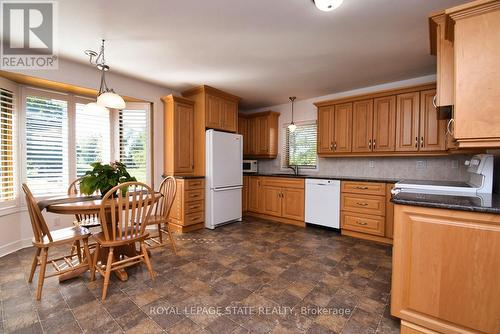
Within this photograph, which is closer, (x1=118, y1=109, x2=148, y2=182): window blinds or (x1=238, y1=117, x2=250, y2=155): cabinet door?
(x1=118, y1=109, x2=148, y2=182): window blinds

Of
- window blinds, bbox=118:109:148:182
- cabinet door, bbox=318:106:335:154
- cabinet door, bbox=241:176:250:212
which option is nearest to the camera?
window blinds, bbox=118:109:148:182

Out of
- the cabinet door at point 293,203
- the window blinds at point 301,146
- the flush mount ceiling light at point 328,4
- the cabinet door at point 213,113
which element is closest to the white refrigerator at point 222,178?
the cabinet door at point 213,113

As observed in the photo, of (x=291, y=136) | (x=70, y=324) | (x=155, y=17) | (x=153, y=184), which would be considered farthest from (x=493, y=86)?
(x=153, y=184)

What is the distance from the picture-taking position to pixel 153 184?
371 centimetres

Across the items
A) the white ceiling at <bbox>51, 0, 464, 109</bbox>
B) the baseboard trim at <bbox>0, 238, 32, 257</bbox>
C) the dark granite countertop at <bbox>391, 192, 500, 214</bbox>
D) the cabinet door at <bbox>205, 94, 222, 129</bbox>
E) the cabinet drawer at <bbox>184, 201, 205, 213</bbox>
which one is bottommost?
the baseboard trim at <bbox>0, 238, 32, 257</bbox>

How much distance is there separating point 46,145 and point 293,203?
150 inches

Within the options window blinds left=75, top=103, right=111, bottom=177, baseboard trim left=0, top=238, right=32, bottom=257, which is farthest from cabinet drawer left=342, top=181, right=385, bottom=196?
baseboard trim left=0, top=238, right=32, bottom=257

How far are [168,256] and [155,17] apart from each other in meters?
2.49

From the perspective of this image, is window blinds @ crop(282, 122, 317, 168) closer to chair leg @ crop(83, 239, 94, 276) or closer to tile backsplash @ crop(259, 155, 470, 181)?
tile backsplash @ crop(259, 155, 470, 181)

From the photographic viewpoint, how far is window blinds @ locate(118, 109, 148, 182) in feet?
11.8

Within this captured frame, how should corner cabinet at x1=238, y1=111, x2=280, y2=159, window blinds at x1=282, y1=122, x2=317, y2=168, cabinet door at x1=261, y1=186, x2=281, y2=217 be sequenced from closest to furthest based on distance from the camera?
cabinet door at x1=261, y1=186, x2=281, y2=217 → window blinds at x1=282, y1=122, x2=317, y2=168 → corner cabinet at x1=238, y1=111, x2=280, y2=159

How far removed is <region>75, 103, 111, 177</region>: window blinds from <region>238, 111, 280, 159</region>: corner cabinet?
2655 mm

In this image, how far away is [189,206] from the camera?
11.6 feet

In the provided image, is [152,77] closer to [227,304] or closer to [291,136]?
[291,136]
